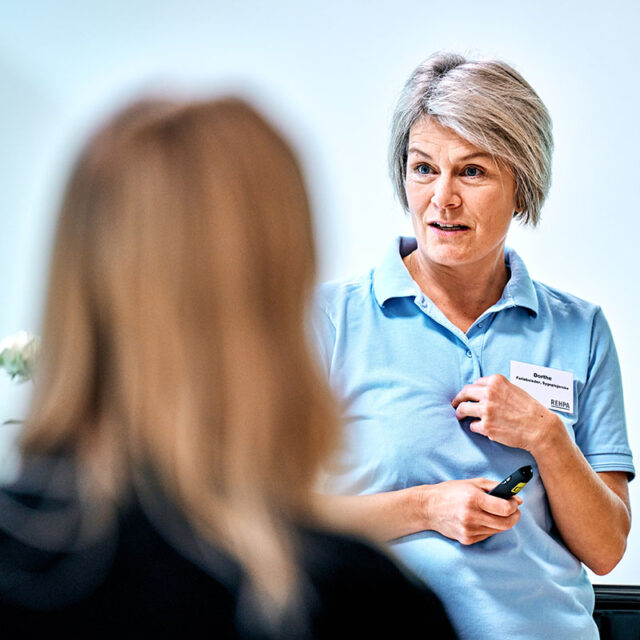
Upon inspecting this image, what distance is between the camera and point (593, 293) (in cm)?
264

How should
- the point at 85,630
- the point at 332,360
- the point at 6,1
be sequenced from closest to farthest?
the point at 85,630, the point at 332,360, the point at 6,1

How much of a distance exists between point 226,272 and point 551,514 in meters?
0.98

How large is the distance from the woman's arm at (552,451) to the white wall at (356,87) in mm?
1198

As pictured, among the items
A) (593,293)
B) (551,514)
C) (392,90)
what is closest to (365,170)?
(392,90)

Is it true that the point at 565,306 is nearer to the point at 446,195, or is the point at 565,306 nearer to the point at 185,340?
the point at 446,195

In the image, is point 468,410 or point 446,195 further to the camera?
point 446,195

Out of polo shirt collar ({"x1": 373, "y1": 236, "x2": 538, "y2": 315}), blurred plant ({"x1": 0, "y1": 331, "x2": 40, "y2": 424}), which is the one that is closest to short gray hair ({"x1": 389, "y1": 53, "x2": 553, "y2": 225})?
polo shirt collar ({"x1": 373, "y1": 236, "x2": 538, "y2": 315})

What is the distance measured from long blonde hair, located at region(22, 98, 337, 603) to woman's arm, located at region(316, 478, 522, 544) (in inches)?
24.7

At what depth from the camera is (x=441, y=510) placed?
4.52 ft

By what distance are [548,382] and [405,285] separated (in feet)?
1.06

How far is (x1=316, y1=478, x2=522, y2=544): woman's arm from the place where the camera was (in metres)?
1.34

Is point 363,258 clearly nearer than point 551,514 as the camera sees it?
No

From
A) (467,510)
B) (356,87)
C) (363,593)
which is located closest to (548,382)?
(467,510)

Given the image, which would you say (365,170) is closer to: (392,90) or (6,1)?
(392,90)
